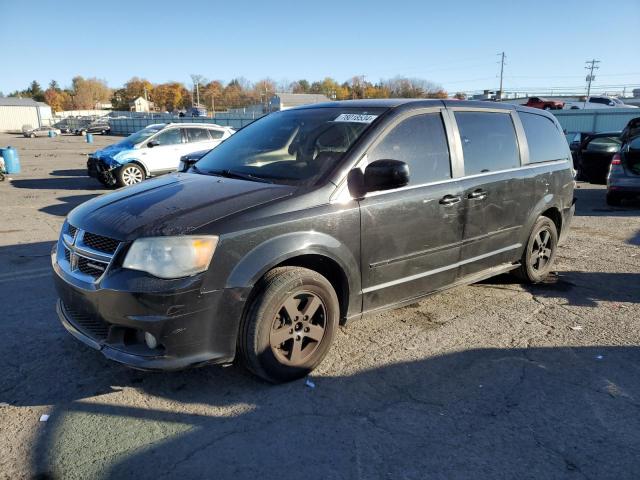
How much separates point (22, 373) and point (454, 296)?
374 centimetres

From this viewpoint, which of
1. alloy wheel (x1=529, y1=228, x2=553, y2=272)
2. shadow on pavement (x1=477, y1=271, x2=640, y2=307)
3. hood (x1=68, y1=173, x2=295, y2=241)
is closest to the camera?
hood (x1=68, y1=173, x2=295, y2=241)

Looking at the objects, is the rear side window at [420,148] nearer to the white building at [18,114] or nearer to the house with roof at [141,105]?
the white building at [18,114]

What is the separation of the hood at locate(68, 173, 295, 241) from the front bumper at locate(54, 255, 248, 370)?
303mm

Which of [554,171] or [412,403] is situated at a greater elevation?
[554,171]

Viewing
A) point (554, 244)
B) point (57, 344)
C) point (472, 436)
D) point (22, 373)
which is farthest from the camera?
point (554, 244)

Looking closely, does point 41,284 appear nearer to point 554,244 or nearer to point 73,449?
point 73,449

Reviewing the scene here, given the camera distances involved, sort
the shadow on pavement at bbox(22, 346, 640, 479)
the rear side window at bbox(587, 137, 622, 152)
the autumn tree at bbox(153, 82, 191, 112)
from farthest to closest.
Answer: the autumn tree at bbox(153, 82, 191, 112) → the rear side window at bbox(587, 137, 622, 152) → the shadow on pavement at bbox(22, 346, 640, 479)

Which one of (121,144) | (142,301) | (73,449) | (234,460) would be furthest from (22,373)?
(121,144)

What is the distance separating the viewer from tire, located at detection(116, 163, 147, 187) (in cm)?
1272

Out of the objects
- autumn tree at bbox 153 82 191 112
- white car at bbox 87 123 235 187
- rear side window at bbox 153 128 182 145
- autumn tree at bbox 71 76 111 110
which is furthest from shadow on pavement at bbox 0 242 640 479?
autumn tree at bbox 71 76 111 110

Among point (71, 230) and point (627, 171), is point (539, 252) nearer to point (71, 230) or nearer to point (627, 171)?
point (71, 230)

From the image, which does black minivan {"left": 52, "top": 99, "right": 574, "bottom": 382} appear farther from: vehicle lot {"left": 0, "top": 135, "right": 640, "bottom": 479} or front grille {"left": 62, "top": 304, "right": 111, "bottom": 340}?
vehicle lot {"left": 0, "top": 135, "right": 640, "bottom": 479}

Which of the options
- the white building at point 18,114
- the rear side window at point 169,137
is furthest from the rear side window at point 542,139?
the white building at point 18,114

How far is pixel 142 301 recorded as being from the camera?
8.94 feet
